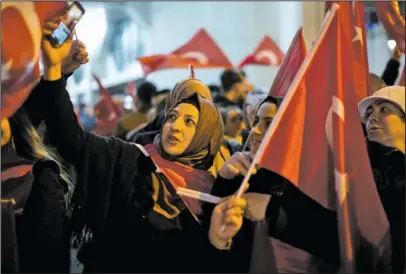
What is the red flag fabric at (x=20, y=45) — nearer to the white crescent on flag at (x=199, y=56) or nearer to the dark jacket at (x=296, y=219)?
the dark jacket at (x=296, y=219)

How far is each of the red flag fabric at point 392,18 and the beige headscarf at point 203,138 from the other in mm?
812

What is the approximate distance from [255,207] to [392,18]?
1.03 metres

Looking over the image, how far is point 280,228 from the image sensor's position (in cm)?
180

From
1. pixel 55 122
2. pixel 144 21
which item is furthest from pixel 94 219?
pixel 144 21

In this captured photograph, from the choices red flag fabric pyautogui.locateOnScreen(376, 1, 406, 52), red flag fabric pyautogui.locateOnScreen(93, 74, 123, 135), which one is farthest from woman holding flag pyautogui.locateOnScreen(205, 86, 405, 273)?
red flag fabric pyautogui.locateOnScreen(93, 74, 123, 135)

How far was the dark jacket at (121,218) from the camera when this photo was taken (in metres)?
1.90

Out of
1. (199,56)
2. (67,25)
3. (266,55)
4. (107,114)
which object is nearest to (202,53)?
(199,56)

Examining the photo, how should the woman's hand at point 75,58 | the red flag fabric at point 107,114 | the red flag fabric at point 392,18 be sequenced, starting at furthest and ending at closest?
the red flag fabric at point 107,114
the red flag fabric at point 392,18
the woman's hand at point 75,58

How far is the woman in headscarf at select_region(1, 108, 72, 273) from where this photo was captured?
1.83 metres

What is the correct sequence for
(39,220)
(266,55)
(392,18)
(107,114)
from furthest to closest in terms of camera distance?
(266,55) < (107,114) < (392,18) < (39,220)

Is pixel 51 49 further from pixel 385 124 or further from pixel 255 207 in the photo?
pixel 385 124

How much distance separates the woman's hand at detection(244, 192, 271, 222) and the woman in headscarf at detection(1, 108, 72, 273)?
0.51 metres

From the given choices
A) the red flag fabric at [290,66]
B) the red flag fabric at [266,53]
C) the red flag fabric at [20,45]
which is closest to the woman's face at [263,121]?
the red flag fabric at [290,66]

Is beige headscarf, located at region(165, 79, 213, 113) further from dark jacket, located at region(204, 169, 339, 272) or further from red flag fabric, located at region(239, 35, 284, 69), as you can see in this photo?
red flag fabric, located at region(239, 35, 284, 69)
